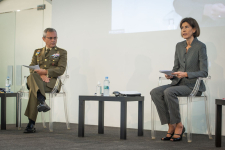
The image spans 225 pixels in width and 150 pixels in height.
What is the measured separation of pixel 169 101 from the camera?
285cm

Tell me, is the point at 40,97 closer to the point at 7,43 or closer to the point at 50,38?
the point at 50,38

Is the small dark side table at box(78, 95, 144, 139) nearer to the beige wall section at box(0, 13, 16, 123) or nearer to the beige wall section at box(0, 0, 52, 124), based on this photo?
the beige wall section at box(0, 0, 52, 124)

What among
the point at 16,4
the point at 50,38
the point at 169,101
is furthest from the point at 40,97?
the point at 16,4

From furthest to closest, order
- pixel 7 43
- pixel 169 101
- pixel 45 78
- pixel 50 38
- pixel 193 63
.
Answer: pixel 7 43, pixel 50 38, pixel 45 78, pixel 193 63, pixel 169 101

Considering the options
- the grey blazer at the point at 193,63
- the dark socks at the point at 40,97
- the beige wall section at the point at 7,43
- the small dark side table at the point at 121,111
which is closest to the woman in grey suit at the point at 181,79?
the grey blazer at the point at 193,63

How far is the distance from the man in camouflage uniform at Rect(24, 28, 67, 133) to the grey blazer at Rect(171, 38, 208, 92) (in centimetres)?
150

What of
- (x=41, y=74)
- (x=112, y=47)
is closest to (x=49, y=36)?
(x=41, y=74)

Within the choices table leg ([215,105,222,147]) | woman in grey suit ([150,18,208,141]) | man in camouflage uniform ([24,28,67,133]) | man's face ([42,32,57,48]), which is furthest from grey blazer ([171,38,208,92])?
man's face ([42,32,57,48])

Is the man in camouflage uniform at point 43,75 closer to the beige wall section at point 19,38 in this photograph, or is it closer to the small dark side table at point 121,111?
the small dark side table at point 121,111

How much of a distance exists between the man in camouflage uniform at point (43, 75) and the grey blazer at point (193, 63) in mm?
1503

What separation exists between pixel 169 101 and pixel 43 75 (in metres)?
1.63

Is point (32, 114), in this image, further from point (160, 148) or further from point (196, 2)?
point (196, 2)

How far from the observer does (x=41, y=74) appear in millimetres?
3580

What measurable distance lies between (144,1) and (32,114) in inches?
84.6
